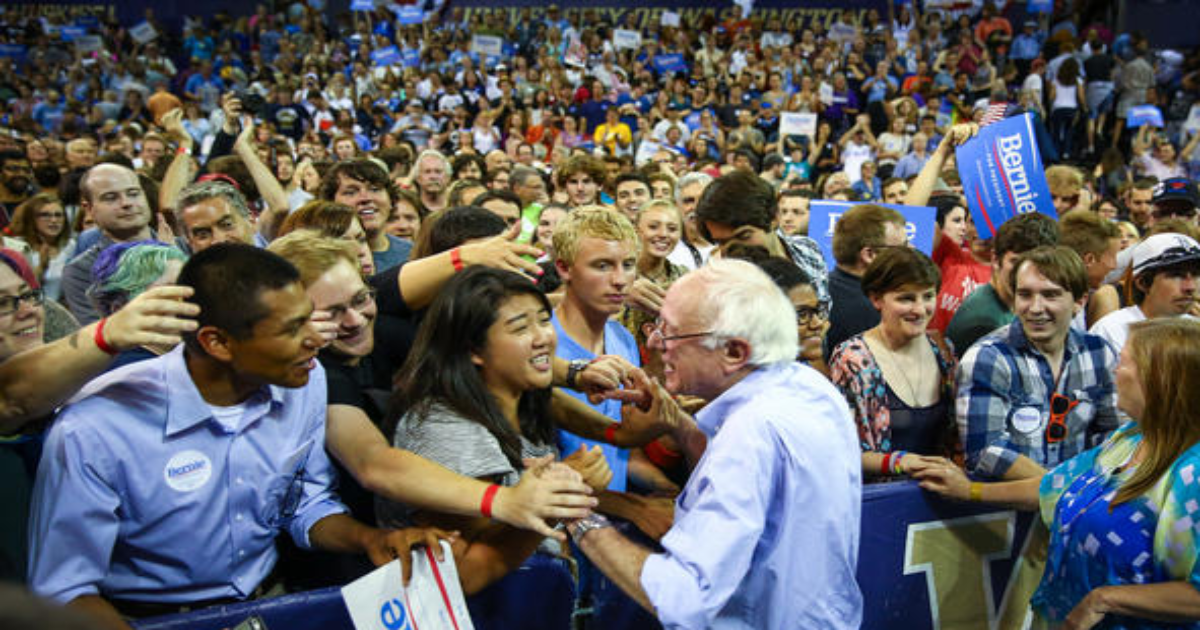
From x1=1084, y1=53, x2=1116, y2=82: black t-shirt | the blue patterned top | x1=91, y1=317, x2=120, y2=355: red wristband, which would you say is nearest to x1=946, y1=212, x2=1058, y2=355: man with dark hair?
the blue patterned top

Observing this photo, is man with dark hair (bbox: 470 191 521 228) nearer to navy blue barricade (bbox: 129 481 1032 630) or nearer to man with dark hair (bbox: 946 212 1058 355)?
man with dark hair (bbox: 946 212 1058 355)

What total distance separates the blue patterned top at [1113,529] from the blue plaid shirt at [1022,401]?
0.35 meters

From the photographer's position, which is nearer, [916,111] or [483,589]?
[483,589]

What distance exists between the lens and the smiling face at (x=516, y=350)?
8.86 ft

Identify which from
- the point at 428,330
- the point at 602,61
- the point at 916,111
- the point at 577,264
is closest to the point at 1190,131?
the point at 916,111

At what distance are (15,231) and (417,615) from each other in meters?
5.93

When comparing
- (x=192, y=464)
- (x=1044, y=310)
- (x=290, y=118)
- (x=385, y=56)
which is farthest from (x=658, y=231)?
(x=385, y=56)

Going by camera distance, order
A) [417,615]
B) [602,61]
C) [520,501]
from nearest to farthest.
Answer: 1. [520,501]
2. [417,615]
3. [602,61]

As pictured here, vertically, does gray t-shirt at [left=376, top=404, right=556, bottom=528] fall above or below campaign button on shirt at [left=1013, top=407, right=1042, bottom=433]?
above

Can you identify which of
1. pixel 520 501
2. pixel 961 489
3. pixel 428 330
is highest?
pixel 428 330

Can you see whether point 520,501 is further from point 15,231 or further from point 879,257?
point 15,231

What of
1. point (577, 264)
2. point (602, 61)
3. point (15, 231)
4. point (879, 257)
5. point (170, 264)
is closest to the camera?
point (170, 264)

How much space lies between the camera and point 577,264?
139 inches

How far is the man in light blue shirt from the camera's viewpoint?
2.20m
